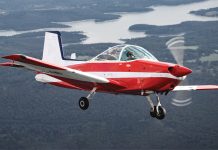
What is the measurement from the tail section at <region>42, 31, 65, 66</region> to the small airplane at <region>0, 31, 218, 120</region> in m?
4.85

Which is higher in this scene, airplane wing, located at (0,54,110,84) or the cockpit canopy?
the cockpit canopy

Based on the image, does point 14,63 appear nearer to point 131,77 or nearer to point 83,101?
point 83,101

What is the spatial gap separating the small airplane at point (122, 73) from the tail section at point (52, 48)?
15.9 feet

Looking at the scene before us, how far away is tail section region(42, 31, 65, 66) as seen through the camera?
48.2 m

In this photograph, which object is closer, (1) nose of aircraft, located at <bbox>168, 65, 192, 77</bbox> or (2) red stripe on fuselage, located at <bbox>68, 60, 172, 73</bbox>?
(1) nose of aircraft, located at <bbox>168, 65, 192, 77</bbox>

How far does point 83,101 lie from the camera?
4109cm

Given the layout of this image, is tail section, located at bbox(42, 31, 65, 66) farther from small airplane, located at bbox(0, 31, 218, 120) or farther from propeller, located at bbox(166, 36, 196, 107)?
propeller, located at bbox(166, 36, 196, 107)

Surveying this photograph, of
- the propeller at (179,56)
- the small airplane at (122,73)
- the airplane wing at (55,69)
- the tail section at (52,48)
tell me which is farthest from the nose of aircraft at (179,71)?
the tail section at (52,48)

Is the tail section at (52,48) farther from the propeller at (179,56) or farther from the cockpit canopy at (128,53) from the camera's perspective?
the propeller at (179,56)

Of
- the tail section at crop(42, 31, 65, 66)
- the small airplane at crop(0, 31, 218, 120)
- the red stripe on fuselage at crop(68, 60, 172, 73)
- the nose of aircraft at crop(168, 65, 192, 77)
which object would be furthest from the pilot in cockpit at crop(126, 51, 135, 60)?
the tail section at crop(42, 31, 65, 66)

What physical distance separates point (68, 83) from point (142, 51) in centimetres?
707

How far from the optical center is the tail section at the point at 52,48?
48.2 meters

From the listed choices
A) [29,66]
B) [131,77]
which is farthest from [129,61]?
[29,66]

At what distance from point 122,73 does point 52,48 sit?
10731 millimetres
